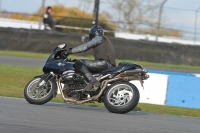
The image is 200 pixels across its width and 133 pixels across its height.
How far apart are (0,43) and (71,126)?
1624 cm

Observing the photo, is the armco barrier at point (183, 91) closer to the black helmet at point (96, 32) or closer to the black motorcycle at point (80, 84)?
the black motorcycle at point (80, 84)

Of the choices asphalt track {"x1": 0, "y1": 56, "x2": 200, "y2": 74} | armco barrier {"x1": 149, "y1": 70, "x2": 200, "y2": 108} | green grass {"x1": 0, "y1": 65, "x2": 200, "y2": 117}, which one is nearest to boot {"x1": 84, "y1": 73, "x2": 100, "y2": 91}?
green grass {"x1": 0, "y1": 65, "x2": 200, "y2": 117}

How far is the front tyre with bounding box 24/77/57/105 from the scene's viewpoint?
10945mm

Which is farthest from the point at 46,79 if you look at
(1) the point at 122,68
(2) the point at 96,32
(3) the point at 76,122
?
(3) the point at 76,122

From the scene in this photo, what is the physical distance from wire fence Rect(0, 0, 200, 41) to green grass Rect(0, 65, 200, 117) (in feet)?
25.6

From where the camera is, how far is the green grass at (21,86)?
1253cm

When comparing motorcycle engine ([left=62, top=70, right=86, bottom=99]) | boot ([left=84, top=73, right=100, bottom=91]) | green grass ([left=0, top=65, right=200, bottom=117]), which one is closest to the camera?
boot ([left=84, top=73, right=100, bottom=91])

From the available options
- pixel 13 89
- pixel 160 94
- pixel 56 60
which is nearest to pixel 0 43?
pixel 13 89

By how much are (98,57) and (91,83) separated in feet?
1.66

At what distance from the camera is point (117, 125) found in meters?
8.55

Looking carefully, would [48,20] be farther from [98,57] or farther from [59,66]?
[98,57]

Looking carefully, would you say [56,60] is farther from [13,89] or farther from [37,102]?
[13,89]

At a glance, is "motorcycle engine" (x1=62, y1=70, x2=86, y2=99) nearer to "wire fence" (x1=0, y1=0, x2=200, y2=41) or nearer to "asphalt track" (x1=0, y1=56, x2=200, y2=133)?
"asphalt track" (x1=0, y1=56, x2=200, y2=133)

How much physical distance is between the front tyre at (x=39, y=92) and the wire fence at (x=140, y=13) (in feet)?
50.3
